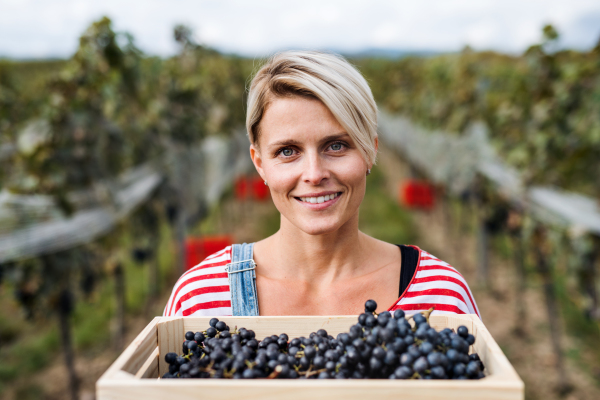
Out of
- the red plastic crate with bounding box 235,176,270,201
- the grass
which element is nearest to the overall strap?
the grass

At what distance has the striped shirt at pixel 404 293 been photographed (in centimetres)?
141

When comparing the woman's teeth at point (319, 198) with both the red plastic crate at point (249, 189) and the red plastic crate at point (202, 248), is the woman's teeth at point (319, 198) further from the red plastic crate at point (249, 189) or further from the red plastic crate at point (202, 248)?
the red plastic crate at point (249, 189)

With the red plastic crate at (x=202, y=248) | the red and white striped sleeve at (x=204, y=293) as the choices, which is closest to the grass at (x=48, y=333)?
the red plastic crate at (x=202, y=248)

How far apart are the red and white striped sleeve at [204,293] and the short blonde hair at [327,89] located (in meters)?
0.47

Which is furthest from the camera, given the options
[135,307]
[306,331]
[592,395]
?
[135,307]

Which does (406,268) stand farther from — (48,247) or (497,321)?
(497,321)

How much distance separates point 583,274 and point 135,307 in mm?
5387

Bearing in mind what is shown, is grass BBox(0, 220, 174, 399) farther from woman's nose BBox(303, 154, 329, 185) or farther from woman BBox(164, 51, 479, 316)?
woman's nose BBox(303, 154, 329, 185)

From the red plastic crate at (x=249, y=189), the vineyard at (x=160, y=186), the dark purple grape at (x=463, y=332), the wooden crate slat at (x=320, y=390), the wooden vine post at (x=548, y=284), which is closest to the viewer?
the wooden crate slat at (x=320, y=390)

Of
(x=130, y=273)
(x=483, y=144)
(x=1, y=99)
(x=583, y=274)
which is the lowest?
(x=130, y=273)

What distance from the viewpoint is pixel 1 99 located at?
5.80 m

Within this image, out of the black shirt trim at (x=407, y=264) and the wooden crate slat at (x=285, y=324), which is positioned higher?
the black shirt trim at (x=407, y=264)

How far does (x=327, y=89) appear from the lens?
1.35 metres

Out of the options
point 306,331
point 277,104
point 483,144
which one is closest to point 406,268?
point 306,331
